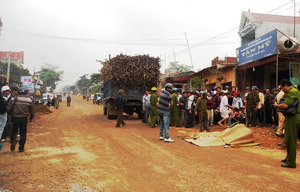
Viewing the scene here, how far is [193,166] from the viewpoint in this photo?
5242mm

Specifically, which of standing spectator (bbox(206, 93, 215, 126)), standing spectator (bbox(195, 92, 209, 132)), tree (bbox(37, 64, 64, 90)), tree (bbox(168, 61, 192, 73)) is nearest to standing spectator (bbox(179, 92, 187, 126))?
standing spectator (bbox(206, 93, 215, 126))

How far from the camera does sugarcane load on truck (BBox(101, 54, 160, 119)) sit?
14.1 metres

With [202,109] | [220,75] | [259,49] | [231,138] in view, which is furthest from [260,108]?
[220,75]

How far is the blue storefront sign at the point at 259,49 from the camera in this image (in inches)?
467

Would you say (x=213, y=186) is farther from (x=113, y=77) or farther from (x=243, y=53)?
(x=243, y=53)

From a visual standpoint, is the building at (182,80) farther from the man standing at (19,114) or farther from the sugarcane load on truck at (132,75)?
the man standing at (19,114)

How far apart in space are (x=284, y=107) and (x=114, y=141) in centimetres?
491

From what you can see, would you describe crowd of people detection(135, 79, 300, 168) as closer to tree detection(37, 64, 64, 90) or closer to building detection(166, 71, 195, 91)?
building detection(166, 71, 195, 91)

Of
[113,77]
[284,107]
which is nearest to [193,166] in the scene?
[284,107]

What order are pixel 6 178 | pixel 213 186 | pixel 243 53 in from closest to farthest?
pixel 213 186 < pixel 6 178 < pixel 243 53

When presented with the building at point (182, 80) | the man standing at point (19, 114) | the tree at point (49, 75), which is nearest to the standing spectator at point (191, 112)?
the man standing at point (19, 114)

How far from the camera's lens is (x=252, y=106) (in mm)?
10578

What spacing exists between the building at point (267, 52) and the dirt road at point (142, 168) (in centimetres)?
612

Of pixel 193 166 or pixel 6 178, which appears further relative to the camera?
pixel 193 166
